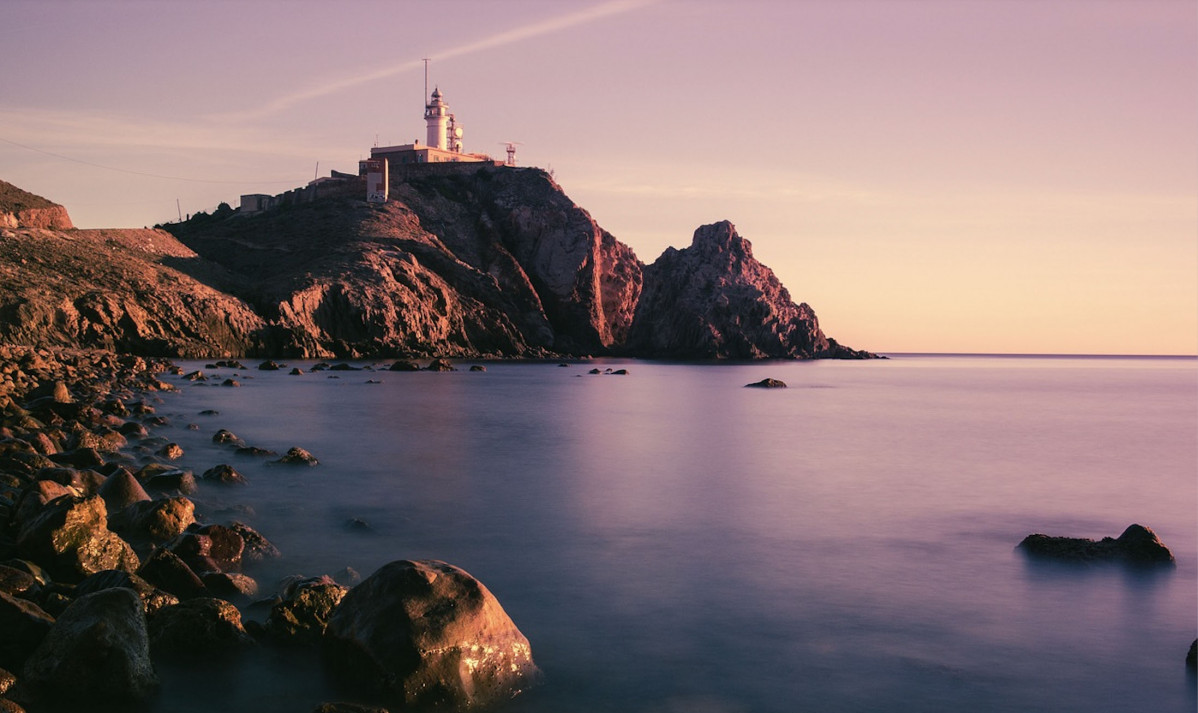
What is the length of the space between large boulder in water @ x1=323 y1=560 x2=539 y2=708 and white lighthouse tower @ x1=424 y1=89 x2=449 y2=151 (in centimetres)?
16818

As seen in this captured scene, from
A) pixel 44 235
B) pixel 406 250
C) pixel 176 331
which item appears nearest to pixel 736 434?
pixel 176 331

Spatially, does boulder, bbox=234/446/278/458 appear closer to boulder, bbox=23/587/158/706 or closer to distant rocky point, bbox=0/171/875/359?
boulder, bbox=23/587/158/706

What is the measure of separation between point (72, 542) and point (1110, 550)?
1562 centimetres

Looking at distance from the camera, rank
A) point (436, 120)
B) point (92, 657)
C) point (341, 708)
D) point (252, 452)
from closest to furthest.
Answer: point (341, 708) < point (92, 657) < point (252, 452) < point (436, 120)

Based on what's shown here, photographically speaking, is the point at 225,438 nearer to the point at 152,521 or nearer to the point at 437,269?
the point at 152,521

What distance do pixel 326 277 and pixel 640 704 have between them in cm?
10745

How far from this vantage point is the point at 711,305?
497 feet

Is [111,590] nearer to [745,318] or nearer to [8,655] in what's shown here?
[8,655]

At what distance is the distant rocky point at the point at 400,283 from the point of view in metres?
82.1

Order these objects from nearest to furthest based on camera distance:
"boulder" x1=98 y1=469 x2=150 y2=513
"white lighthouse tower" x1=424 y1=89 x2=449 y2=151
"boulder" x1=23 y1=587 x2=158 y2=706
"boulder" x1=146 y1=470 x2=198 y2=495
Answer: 1. "boulder" x1=23 y1=587 x2=158 y2=706
2. "boulder" x1=98 y1=469 x2=150 y2=513
3. "boulder" x1=146 y1=470 x2=198 y2=495
4. "white lighthouse tower" x1=424 y1=89 x2=449 y2=151

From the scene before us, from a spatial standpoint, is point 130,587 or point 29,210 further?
point 29,210

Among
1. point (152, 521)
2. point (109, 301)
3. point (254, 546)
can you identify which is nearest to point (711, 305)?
point (109, 301)

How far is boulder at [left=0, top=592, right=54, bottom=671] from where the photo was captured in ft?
25.5

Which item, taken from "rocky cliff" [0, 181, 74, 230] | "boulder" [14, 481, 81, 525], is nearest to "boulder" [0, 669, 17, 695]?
"boulder" [14, 481, 81, 525]
